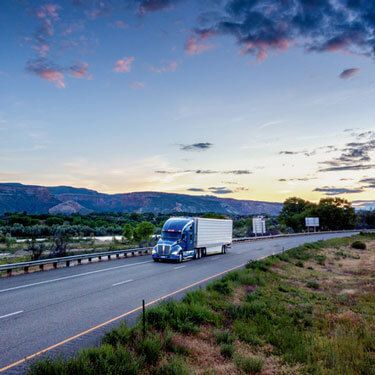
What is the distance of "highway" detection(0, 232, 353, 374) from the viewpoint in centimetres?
933

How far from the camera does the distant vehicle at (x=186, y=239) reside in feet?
96.2

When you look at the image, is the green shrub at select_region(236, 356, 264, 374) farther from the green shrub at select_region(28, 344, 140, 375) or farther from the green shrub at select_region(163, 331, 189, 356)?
the green shrub at select_region(28, 344, 140, 375)

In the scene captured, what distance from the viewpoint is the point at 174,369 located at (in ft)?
26.4

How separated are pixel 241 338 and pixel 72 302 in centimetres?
634

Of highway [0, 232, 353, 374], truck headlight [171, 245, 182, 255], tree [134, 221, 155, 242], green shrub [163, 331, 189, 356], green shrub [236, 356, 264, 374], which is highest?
tree [134, 221, 155, 242]

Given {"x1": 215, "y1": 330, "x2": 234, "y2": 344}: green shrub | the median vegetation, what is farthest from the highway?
{"x1": 215, "y1": 330, "x2": 234, "y2": 344}: green shrub

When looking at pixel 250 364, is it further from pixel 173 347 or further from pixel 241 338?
pixel 241 338

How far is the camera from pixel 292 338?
11.4 metres

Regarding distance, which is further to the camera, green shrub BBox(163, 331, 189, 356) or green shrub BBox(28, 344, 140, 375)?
green shrub BBox(163, 331, 189, 356)

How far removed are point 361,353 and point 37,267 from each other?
21.4 metres

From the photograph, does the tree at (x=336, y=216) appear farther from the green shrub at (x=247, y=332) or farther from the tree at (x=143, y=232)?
the green shrub at (x=247, y=332)

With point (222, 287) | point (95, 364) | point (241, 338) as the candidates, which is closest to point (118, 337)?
point (95, 364)

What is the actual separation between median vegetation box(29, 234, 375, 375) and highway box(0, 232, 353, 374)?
3.54 feet

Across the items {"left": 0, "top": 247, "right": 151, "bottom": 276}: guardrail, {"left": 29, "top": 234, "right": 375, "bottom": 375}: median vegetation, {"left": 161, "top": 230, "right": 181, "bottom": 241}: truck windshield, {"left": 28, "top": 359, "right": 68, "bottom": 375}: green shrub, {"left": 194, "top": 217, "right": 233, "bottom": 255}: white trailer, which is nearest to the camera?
{"left": 28, "top": 359, "right": 68, "bottom": 375}: green shrub
